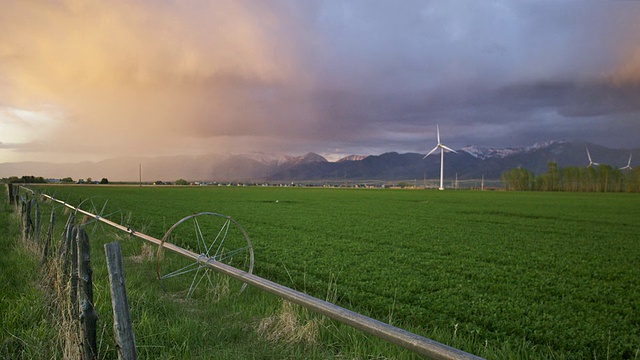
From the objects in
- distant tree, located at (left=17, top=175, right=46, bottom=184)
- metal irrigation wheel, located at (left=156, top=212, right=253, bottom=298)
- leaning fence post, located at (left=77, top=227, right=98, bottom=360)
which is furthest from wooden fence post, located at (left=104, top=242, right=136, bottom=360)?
Result: distant tree, located at (left=17, top=175, right=46, bottom=184)

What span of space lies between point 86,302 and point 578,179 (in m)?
156

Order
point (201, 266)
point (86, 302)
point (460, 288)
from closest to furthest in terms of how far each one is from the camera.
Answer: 1. point (86, 302)
2. point (201, 266)
3. point (460, 288)

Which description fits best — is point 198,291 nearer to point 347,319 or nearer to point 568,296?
point 347,319

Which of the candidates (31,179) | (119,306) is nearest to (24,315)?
(119,306)

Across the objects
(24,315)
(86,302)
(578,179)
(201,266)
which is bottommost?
(24,315)

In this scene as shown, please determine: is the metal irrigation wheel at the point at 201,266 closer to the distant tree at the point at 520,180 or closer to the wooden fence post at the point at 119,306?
the wooden fence post at the point at 119,306

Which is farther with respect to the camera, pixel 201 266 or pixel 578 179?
pixel 578 179

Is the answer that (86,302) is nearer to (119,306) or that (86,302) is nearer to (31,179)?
(119,306)

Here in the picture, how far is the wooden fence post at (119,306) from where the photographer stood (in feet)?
10.4

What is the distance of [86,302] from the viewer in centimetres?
362

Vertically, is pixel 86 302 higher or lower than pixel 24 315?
higher

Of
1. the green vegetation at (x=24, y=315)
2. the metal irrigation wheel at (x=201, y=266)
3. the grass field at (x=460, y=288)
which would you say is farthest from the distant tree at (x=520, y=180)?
the green vegetation at (x=24, y=315)

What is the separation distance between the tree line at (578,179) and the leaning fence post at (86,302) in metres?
148

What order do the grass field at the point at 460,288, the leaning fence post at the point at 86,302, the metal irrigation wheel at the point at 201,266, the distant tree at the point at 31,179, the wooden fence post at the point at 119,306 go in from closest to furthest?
the wooden fence post at the point at 119,306 → the leaning fence post at the point at 86,302 → the grass field at the point at 460,288 → the metal irrigation wheel at the point at 201,266 → the distant tree at the point at 31,179
